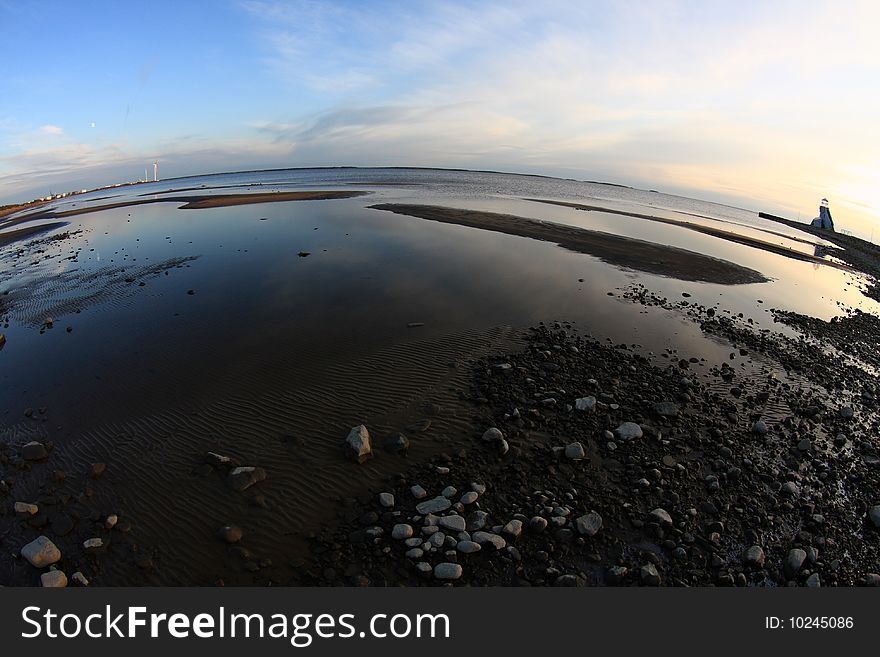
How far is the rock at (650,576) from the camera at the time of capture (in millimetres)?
5570

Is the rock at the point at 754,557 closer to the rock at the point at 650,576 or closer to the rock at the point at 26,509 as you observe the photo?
the rock at the point at 650,576

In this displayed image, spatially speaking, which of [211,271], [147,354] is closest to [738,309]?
[147,354]

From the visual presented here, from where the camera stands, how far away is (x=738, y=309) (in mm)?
17797

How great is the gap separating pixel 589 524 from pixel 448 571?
2.45m

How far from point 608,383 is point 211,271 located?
20.0 m

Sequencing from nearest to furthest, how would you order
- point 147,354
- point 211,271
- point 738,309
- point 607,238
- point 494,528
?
point 494,528 < point 147,354 < point 738,309 < point 211,271 < point 607,238

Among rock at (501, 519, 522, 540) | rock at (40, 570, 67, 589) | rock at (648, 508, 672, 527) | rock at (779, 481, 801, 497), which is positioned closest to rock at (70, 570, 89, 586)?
rock at (40, 570, 67, 589)

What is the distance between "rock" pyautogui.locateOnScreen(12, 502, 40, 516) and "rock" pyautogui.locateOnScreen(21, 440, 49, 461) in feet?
5.10

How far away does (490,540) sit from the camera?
5.91m

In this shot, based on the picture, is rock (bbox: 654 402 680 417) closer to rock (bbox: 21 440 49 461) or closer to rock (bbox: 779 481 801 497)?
rock (bbox: 779 481 801 497)

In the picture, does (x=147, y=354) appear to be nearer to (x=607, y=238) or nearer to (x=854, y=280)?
(x=607, y=238)

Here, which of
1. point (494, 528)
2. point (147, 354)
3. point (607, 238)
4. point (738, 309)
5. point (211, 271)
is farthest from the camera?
point (607, 238)

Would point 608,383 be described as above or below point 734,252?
below

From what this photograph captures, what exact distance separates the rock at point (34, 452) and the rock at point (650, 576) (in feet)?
36.0
